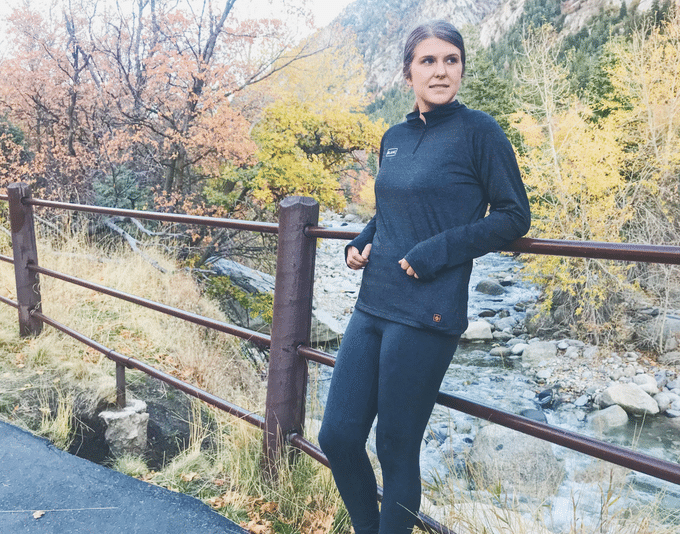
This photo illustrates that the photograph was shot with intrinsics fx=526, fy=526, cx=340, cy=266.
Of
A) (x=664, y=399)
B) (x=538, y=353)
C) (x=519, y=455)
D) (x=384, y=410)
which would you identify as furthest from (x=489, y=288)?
(x=384, y=410)

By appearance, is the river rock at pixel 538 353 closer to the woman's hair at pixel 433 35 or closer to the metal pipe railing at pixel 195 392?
the metal pipe railing at pixel 195 392

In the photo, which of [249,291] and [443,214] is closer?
[443,214]

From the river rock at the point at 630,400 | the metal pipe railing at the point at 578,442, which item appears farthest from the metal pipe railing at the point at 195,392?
the river rock at the point at 630,400

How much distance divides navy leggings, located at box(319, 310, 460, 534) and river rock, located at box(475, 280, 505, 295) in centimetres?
1698

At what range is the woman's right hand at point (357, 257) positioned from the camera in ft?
5.19

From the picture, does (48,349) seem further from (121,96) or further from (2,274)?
(121,96)

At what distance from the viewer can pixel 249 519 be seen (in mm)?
2158

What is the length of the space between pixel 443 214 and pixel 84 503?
182cm

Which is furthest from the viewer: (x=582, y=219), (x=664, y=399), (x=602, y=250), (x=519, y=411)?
(x=582, y=219)

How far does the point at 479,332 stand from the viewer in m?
13.8

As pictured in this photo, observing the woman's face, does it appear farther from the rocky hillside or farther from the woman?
the rocky hillside

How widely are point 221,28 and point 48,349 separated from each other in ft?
25.8

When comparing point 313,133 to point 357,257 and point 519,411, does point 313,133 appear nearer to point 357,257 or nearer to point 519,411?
point 519,411

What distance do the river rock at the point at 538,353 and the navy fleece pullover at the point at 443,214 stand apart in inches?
504
